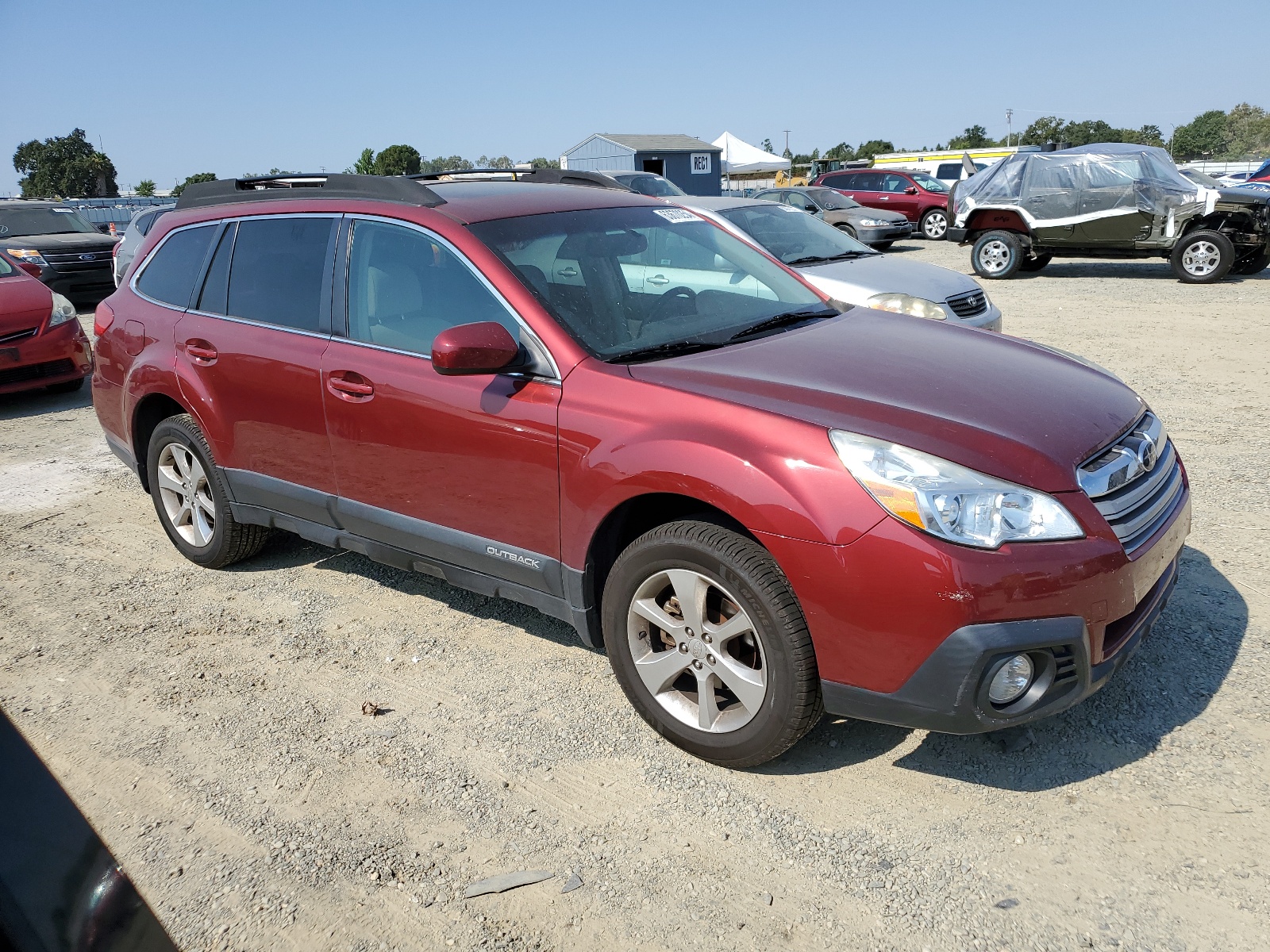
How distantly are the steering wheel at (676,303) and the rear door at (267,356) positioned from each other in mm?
1366

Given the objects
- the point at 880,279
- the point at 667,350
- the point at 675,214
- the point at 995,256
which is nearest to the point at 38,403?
the point at 675,214

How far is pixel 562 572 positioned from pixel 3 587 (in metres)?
3.31

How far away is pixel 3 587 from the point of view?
4.84 m

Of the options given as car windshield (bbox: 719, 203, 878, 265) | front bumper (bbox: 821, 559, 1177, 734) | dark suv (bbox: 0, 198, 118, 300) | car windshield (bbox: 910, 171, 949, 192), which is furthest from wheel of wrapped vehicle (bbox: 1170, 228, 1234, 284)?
dark suv (bbox: 0, 198, 118, 300)

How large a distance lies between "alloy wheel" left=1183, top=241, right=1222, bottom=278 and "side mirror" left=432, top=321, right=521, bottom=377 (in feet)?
45.8

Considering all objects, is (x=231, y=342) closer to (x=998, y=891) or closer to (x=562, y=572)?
(x=562, y=572)

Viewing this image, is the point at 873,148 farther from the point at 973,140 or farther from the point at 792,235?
the point at 792,235

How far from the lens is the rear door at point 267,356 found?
4004 millimetres

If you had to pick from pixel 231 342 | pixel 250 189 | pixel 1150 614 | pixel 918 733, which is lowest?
pixel 918 733

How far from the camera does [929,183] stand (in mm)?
22984

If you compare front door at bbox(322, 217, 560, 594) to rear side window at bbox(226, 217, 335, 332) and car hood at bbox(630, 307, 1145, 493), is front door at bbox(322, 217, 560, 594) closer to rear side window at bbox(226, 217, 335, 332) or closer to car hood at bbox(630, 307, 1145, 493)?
rear side window at bbox(226, 217, 335, 332)

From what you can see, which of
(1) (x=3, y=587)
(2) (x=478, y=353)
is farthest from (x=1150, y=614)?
(1) (x=3, y=587)

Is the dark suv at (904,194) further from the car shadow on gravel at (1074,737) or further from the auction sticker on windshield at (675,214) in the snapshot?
the car shadow on gravel at (1074,737)

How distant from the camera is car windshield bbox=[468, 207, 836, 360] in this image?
3430 mm
